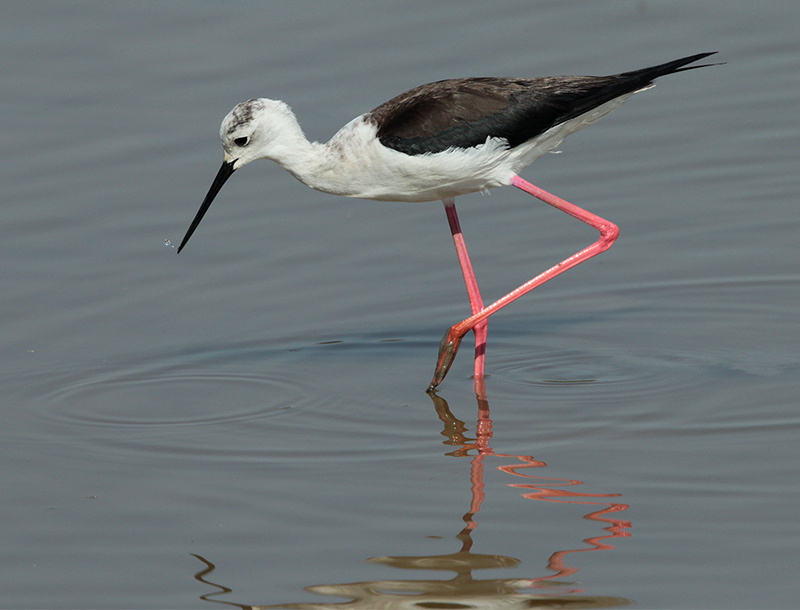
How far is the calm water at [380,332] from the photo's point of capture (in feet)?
16.6

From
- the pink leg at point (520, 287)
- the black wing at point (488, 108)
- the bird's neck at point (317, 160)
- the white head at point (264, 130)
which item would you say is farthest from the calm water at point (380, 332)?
the black wing at point (488, 108)

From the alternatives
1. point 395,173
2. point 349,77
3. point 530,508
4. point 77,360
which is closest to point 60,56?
point 349,77

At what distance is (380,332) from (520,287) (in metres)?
1.00

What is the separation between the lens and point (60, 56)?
10.9m

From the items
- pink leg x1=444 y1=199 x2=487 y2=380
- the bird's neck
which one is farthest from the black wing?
pink leg x1=444 y1=199 x2=487 y2=380

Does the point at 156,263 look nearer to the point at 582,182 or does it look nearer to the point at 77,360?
the point at 77,360

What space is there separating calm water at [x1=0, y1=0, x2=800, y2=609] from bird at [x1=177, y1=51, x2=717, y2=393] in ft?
2.87

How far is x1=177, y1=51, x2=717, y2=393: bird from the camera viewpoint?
6.79 meters

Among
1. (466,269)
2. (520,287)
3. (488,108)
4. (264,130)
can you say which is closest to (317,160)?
(264,130)

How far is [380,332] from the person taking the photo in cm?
770

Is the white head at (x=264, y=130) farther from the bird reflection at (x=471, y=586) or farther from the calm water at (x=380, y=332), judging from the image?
the bird reflection at (x=471, y=586)

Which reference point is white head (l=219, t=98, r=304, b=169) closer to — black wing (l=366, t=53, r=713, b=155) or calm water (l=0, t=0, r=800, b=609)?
black wing (l=366, t=53, r=713, b=155)

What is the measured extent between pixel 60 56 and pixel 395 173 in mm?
5150

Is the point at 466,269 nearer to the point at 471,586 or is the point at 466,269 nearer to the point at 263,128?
the point at 263,128
